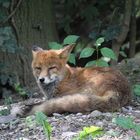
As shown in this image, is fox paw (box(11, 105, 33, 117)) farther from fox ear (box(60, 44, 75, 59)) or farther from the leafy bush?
the leafy bush

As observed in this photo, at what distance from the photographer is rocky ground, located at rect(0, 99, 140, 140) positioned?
471 cm

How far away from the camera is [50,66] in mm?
6465

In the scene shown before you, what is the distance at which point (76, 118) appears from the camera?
5.39 metres

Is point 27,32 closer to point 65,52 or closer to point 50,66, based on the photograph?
point 65,52

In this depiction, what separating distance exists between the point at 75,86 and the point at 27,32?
290 centimetres

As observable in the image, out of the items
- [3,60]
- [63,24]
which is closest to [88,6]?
[63,24]

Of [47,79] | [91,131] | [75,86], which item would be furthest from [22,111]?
[91,131]

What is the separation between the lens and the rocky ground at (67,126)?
471 centimetres

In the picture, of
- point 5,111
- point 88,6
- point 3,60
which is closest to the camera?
point 5,111

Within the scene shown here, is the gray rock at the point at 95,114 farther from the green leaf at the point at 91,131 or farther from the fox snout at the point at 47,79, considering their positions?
the green leaf at the point at 91,131

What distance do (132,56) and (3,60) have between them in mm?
3195

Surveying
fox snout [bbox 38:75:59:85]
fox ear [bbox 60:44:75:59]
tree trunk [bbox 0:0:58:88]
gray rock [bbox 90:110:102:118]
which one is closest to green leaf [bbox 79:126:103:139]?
gray rock [bbox 90:110:102:118]

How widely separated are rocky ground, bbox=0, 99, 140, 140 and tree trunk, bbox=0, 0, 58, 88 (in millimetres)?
3087

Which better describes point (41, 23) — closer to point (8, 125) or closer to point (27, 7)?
point (27, 7)
